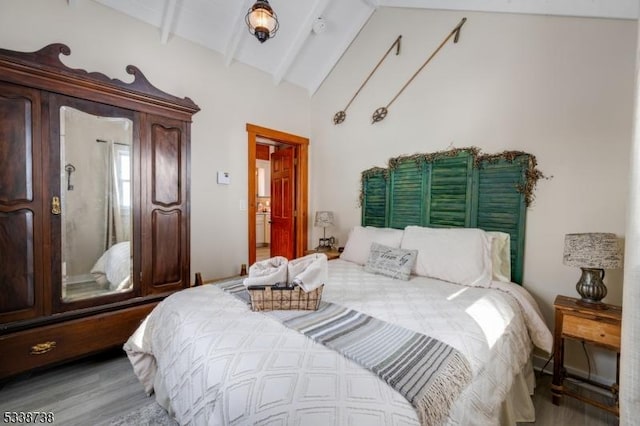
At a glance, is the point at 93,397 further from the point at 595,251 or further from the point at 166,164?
the point at 595,251

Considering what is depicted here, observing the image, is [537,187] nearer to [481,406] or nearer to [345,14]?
[481,406]

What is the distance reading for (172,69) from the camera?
2.77 m

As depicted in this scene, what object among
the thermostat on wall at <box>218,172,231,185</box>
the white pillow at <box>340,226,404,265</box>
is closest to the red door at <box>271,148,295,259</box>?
the thermostat on wall at <box>218,172,231,185</box>

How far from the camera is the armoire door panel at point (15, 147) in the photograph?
65.8 inches

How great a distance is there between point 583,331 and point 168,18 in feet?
13.2

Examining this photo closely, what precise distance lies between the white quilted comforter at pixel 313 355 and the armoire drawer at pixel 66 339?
48cm

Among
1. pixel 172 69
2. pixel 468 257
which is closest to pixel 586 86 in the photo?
pixel 468 257

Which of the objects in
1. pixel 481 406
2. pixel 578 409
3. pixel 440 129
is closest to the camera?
pixel 481 406

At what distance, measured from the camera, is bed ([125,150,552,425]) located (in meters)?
0.85

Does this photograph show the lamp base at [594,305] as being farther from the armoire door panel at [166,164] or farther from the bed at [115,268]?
the bed at [115,268]

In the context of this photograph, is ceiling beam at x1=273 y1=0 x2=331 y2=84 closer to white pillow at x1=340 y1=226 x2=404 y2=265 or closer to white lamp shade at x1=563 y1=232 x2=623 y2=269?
white pillow at x1=340 y1=226 x2=404 y2=265

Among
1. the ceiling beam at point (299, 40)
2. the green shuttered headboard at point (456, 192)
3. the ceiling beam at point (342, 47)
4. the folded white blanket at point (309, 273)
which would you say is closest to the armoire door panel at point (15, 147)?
the folded white blanket at point (309, 273)

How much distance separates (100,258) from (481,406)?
2.54 metres

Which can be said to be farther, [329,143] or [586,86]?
[329,143]
